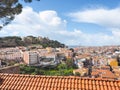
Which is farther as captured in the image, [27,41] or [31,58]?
[27,41]

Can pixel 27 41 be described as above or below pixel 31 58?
above

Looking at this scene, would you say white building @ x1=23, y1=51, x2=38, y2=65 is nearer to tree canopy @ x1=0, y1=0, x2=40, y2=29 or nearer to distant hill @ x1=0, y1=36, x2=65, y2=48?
distant hill @ x1=0, y1=36, x2=65, y2=48

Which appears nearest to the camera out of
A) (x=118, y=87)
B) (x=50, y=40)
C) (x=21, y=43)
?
(x=118, y=87)

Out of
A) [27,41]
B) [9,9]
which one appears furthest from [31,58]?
[9,9]

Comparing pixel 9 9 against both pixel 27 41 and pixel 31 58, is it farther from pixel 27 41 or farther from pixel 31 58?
pixel 27 41

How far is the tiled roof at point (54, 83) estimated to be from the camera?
7.20 metres

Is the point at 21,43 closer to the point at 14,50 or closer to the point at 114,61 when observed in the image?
the point at 14,50

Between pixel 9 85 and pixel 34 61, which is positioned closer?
pixel 9 85

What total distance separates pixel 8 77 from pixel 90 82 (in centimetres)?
286

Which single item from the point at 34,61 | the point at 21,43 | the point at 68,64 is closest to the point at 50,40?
the point at 21,43

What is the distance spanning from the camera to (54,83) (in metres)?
7.57

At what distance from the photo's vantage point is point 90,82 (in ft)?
24.4

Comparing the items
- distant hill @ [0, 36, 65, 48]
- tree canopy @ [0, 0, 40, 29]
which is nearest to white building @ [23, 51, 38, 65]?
distant hill @ [0, 36, 65, 48]

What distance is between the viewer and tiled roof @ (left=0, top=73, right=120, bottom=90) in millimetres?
7195
